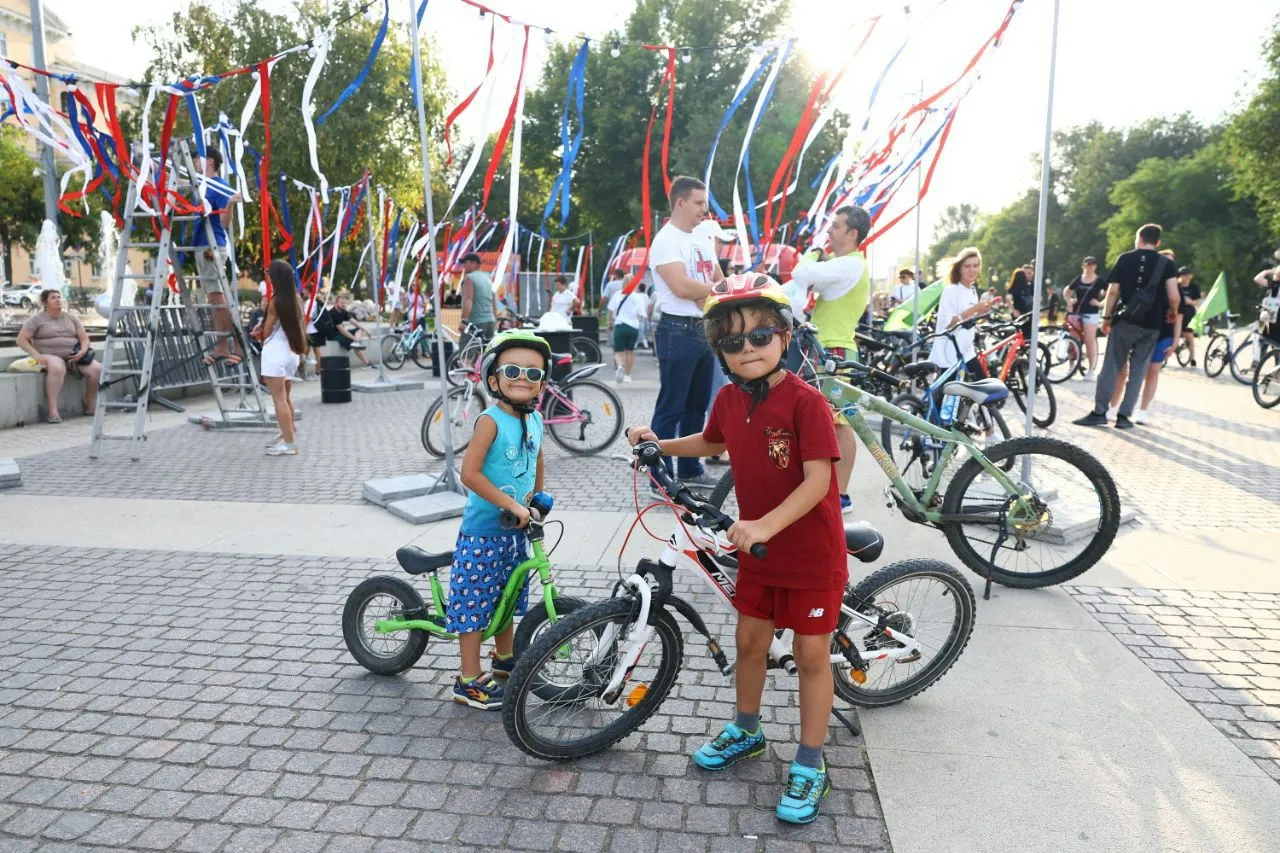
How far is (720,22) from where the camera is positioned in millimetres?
31109

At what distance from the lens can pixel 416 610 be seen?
3.55 meters

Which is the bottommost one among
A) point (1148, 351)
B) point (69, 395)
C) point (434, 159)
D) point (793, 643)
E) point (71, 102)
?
point (69, 395)

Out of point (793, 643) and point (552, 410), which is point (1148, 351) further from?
point (793, 643)

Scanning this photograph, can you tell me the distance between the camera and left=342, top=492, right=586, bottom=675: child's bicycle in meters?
3.28

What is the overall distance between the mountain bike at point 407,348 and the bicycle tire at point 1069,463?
14410 millimetres

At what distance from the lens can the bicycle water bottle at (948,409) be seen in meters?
5.92

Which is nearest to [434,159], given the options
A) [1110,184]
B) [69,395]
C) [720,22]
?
[720,22]

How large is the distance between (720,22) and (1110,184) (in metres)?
42.0

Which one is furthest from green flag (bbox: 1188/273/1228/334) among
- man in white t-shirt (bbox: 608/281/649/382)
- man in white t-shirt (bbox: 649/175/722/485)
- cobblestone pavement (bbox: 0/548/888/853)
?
cobblestone pavement (bbox: 0/548/888/853)

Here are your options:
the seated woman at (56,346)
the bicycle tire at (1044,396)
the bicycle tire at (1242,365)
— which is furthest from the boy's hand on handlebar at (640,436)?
the bicycle tire at (1242,365)

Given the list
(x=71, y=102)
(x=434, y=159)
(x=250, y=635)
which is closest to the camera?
(x=250, y=635)

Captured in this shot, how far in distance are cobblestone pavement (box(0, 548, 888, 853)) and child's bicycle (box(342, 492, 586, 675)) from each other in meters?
0.14

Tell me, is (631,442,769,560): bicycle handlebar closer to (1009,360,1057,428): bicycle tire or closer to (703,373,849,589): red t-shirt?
(703,373,849,589): red t-shirt

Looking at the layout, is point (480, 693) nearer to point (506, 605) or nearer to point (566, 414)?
point (506, 605)
